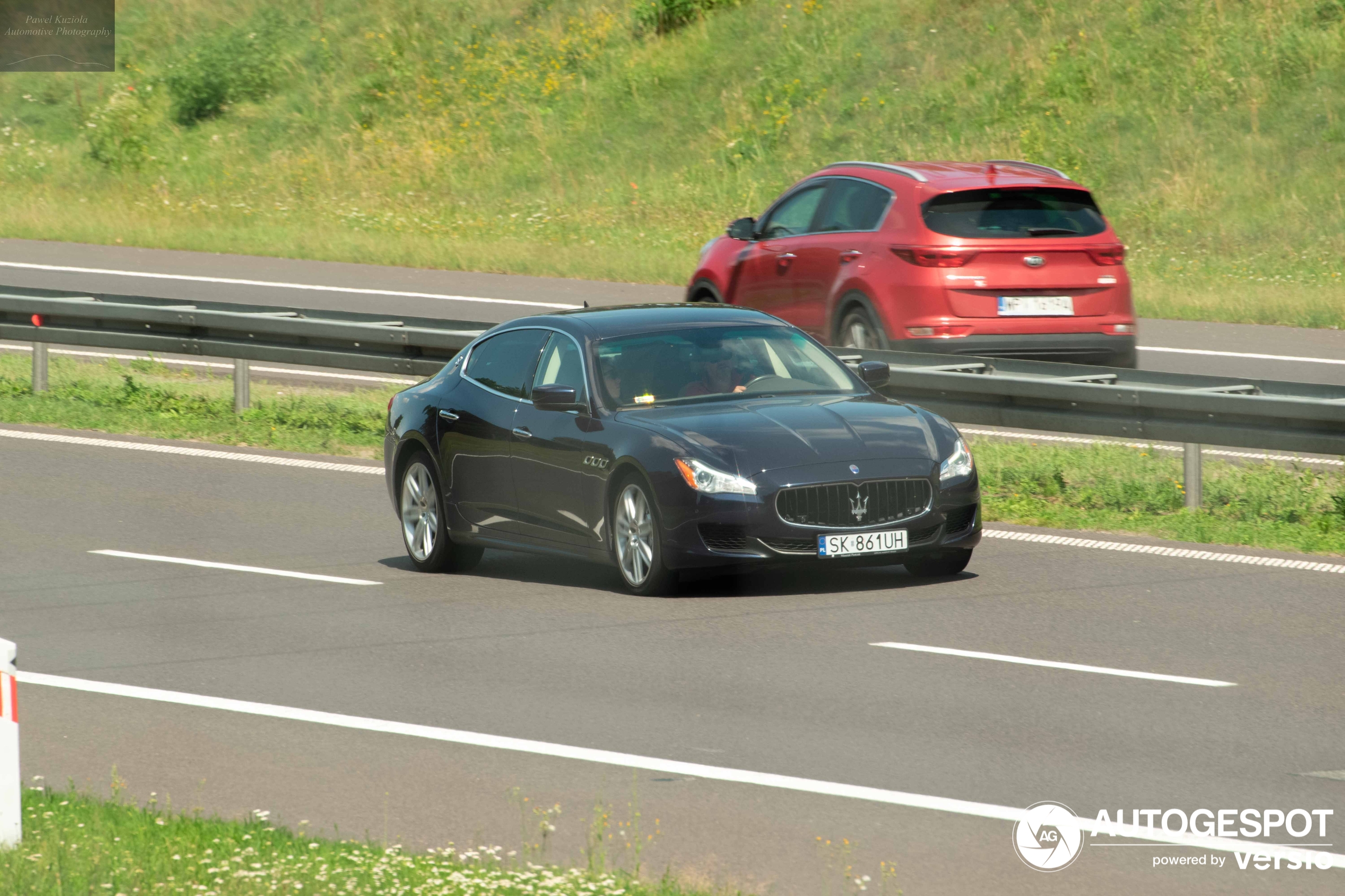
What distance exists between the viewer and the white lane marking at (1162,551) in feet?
37.4

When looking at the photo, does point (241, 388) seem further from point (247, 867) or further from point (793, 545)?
point (247, 867)

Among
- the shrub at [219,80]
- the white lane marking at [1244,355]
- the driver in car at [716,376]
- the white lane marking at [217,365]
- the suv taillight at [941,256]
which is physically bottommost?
the white lane marking at [217,365]

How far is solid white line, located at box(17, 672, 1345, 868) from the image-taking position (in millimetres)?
6281

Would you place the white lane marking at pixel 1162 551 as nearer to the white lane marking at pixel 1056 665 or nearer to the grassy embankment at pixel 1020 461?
the grassy embankment at pixel 1020 461

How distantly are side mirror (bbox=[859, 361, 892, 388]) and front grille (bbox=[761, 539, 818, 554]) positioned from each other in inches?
54.2

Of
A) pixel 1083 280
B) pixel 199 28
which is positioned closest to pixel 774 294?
pixel 1083 280

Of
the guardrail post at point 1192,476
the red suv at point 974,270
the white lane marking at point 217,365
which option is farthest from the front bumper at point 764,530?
the white lane marking at point 217,365

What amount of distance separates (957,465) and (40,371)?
11.3 metres

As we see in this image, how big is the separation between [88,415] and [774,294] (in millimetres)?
5857

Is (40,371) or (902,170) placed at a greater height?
Answer: (902,170)

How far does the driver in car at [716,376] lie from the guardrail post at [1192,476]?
3201mm

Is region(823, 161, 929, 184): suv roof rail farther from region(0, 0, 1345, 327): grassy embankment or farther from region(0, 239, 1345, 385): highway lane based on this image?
region(0, 0, 1345, 327): grassy embankment

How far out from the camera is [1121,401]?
523 inches

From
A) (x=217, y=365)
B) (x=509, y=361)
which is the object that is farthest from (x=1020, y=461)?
(x=217, y=365)
